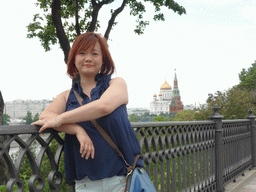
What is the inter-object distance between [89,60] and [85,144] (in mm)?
567

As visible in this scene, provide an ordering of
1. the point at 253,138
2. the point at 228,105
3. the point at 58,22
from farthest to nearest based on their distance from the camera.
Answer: the point at 228,105, the point at 58,22, the point at 253,138

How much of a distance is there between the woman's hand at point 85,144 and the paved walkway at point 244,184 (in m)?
4.58

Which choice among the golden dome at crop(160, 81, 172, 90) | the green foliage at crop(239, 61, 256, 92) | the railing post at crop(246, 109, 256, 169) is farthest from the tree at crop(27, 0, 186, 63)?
the golden dome at crop(160, 81, 172, 90)

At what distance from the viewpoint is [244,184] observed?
246 inches

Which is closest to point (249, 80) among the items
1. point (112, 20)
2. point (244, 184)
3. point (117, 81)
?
point (112, 20)

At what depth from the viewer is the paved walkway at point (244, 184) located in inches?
225

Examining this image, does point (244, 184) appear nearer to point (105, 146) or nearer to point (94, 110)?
point (105, 146)

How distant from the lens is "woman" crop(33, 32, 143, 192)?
5.99 ft

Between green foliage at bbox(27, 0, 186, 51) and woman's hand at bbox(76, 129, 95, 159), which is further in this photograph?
green foliage at bbox(27, 0, 186, 51)

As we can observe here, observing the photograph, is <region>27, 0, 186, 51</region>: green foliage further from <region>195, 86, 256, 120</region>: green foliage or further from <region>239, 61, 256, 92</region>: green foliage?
<region>239, 61, 256, 92</region>: green foliage

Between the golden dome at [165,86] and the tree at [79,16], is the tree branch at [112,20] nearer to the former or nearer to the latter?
the tree at [79,16]

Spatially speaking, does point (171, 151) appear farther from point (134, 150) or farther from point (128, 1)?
point (128, 1)

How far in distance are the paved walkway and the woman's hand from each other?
458cm


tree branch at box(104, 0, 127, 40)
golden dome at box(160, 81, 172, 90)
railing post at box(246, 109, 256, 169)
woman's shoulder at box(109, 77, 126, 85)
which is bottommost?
railing post at box(246, 109, 256, 169)
